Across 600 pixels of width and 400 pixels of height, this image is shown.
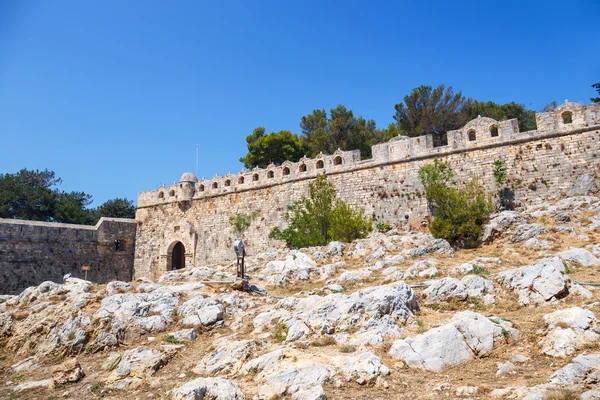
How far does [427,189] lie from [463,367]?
13392mm

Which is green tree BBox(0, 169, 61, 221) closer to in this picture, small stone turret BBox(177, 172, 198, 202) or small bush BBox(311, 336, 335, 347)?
small stone turret BBox(177, 172, 198, 202)

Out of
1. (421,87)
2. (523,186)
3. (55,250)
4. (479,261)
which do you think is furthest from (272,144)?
(479,261)

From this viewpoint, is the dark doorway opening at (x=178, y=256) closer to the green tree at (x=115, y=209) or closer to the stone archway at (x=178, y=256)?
the stone archway at (x=178, y=256)

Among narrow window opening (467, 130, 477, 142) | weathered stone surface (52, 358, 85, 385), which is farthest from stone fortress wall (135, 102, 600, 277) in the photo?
weathered stone surface (52, 358, 85, 385)

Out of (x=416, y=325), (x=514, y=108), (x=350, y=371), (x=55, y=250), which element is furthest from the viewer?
(x=514, y=108)

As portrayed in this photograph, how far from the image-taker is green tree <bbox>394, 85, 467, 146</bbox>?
32812 mm

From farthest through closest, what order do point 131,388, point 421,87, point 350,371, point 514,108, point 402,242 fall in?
point 514,108 → point 421,87 → point 402,242 → point 131,388 → point 350,371

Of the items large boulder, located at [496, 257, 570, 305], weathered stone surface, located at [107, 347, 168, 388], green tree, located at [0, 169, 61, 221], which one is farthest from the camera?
green tree, located at [0, 169, 61, 221]

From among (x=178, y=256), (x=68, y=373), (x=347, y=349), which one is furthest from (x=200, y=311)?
(x=178, y=256)

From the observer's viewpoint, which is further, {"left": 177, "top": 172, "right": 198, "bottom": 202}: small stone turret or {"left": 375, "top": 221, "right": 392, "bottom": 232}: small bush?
{"left": 177, "top": 172, "right": 198, "bottom": 202}: small stone turret

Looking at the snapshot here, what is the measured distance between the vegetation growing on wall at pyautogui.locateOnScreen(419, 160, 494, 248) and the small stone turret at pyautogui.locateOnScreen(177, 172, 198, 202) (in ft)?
50.1

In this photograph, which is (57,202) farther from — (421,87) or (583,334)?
(583,334)

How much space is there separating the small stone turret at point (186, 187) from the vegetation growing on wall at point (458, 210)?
1527cm

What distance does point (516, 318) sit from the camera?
867 cm
